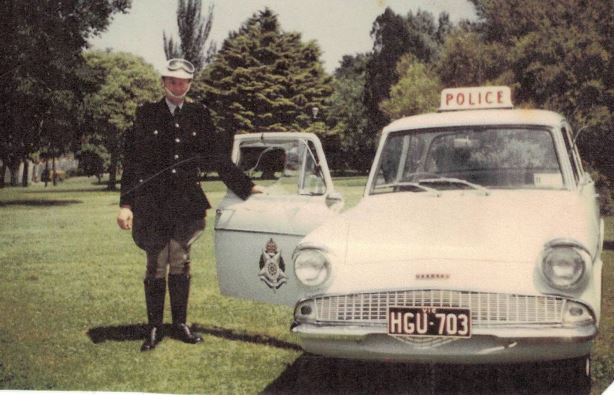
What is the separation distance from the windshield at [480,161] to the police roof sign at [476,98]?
0.79 ft

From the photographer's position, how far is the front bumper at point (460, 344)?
241 centimetres

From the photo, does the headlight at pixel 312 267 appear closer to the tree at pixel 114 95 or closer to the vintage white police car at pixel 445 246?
the vintage white police car at pixel 445 246

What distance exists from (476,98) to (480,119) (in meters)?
0.28

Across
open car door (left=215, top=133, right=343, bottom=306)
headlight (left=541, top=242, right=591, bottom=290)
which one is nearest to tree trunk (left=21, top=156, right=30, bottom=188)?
open car door (left=215, top=133, right=343, bottom=306)

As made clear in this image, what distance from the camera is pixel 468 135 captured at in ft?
10.9

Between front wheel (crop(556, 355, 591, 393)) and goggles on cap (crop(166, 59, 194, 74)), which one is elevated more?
goggles on cap (crop(166, 59, 194, 74))

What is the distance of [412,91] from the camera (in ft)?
12.5

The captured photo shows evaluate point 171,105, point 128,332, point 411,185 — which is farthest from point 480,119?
point 128,332

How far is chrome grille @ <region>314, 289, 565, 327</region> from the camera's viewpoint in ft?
7.99

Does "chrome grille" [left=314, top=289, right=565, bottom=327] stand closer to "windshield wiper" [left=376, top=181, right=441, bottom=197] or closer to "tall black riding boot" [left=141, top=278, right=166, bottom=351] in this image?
"windshield wiper" [left=376, top=181, right=441, bottom=197]

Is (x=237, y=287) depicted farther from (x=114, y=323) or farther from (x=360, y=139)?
(x=360, y=139)

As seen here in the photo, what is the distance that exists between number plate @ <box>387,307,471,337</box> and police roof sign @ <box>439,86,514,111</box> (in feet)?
4.58

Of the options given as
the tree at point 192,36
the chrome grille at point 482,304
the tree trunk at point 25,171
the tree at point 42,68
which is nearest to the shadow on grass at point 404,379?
the chrome grille at point 482,304

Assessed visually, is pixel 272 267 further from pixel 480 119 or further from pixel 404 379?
pixel 480 119
